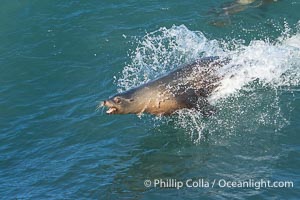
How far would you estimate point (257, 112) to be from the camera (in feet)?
37.3

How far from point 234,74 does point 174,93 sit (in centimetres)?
160

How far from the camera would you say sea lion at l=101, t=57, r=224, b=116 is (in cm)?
1053

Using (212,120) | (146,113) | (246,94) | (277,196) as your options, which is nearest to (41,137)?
(146,113)

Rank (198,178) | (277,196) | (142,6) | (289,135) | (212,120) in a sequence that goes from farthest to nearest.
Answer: (142,6) → (212,120) → (289,135) → (198,178) → (277,196)

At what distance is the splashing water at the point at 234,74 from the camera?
1111cm

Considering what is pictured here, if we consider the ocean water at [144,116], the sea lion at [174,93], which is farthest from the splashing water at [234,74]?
the sea lion at [174,93]

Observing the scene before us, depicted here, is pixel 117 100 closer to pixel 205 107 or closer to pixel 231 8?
pixel 205 107

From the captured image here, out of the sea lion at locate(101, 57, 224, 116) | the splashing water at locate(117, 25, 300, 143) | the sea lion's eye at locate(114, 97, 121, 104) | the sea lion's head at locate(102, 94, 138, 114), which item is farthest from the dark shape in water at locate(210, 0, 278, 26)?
the sea lion's eye at locate(114, 97, 121, 104)

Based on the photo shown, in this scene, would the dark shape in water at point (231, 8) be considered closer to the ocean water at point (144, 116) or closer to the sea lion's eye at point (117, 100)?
the ocean water at point (144, 116)

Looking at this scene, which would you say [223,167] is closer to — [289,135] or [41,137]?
[289,135]

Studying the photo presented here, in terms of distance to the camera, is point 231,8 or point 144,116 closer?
point 144,116

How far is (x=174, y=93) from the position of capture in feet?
35.9

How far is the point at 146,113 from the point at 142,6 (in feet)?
22.3

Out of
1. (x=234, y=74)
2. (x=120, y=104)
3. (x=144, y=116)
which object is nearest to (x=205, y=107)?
(x=234, y=74)
